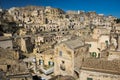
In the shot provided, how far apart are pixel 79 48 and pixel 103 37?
9592 millimetres

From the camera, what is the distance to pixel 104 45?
3994 cm

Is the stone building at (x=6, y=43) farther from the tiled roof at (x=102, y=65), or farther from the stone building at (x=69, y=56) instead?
the tiled roof at (x=102, y=65)

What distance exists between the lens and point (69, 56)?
32500 millimetres

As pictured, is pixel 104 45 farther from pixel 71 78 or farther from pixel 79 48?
pixel 71 78

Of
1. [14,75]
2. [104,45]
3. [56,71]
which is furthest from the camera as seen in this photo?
[104,45]

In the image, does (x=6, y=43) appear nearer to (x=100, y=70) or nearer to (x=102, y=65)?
(x=102, y=65)

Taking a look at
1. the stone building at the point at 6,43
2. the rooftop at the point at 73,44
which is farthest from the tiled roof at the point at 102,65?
the stone building at the point at 6,43

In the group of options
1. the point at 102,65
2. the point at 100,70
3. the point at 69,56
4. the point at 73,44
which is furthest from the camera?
the point at 73,44

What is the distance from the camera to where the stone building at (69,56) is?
3214 centimetres

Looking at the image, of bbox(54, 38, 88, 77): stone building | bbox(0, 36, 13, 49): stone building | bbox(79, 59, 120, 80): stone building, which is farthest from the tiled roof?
bbox(0, 36, 13, 49): stone building

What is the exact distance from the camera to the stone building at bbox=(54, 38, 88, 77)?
3214cm

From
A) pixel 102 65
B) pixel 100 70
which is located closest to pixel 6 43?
pixel 102 65

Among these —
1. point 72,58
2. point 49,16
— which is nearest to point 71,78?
point 72,58

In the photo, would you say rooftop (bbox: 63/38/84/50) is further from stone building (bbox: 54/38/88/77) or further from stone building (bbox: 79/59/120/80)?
stone building (bbox: 79/59/120/80)
